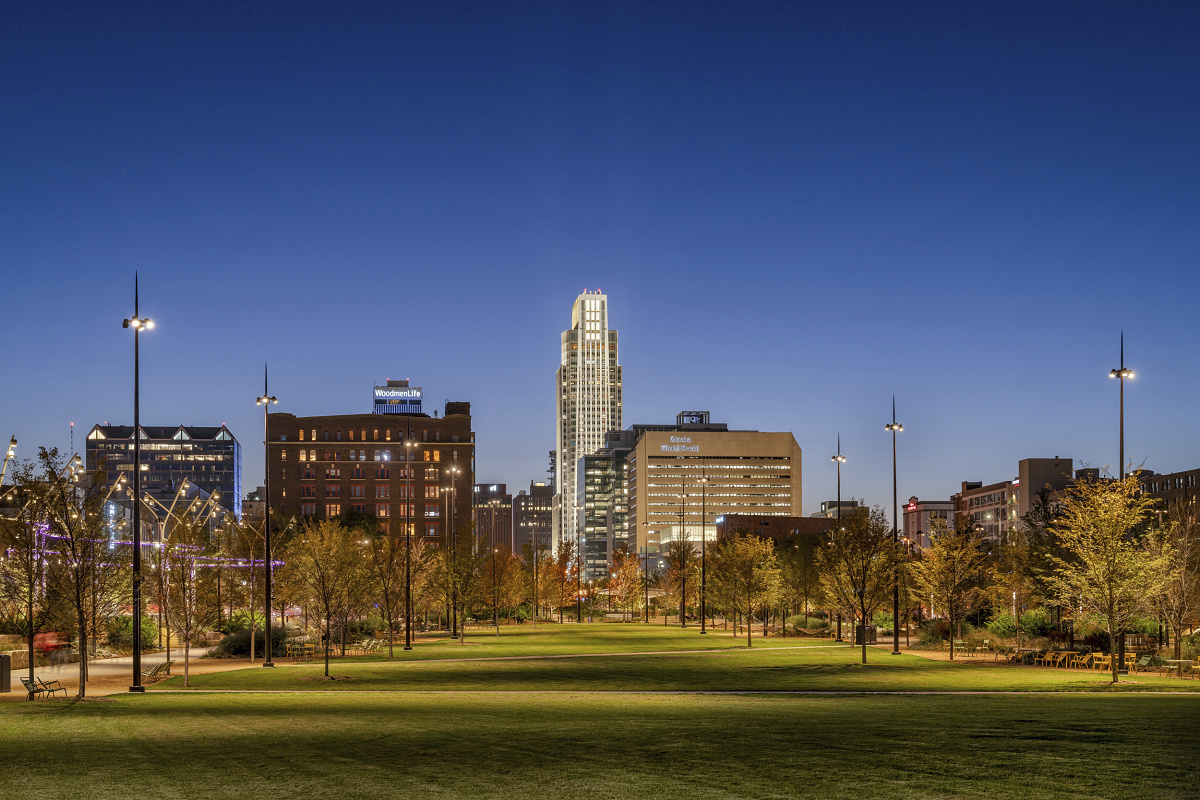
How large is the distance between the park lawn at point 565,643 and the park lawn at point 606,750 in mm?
23668

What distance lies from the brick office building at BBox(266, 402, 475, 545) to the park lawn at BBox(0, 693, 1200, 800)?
14895cm

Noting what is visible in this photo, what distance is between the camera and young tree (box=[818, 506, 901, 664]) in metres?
45.0

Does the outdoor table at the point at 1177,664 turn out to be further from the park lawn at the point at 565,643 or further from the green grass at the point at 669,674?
the park lawn at the point at 565,643

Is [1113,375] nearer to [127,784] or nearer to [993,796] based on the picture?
[993,796]

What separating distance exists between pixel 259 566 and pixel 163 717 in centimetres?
4102

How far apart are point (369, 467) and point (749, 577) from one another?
126165 mm

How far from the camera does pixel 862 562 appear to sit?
Result: 148 ft

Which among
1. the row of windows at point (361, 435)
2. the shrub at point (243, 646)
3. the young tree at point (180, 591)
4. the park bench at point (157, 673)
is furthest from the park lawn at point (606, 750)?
the row of windows at point (361, 435)

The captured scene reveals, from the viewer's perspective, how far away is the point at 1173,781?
13.6m

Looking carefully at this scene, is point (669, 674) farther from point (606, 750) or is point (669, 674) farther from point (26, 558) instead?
point (26, 558)

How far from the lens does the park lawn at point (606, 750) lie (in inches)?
527

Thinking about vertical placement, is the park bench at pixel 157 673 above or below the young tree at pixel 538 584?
above

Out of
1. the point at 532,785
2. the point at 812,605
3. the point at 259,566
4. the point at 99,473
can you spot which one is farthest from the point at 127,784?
the point at 812,605

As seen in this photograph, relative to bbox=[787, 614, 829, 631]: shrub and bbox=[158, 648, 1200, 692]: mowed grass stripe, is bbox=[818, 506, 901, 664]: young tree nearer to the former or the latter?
bbox=[158, 648, 1200, 692]: mowed grass stripe
